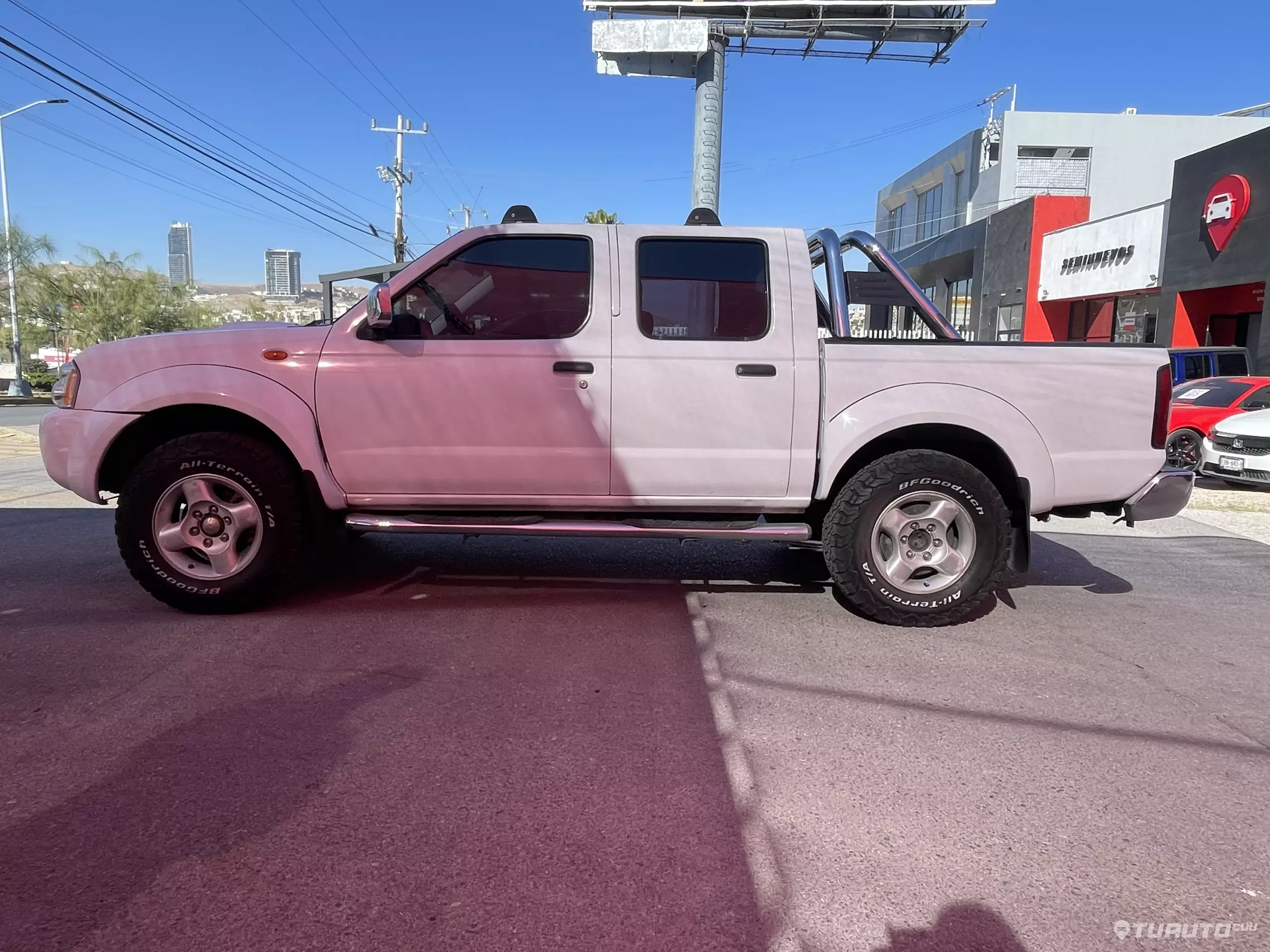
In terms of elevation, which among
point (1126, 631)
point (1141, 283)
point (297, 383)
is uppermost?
point (1141, 283)

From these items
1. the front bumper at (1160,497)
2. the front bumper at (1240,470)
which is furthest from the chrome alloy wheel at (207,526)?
the front bumper at (1240,470)

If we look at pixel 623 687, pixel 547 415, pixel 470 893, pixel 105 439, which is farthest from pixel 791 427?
pixel 105 439

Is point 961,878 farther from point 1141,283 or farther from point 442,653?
point 1141,283

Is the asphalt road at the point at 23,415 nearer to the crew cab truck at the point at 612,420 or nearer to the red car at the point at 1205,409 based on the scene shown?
the crew cab truck at the point at 612,420

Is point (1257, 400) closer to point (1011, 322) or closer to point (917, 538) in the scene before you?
point (917, 538)

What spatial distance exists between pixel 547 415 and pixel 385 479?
963 mm

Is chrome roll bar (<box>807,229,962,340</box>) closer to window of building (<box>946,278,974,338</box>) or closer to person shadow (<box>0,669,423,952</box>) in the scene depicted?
person shadow (<box>0,669,423,952</box>)

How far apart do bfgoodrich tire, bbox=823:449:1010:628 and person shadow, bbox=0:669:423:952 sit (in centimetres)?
252

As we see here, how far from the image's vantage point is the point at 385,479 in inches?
183

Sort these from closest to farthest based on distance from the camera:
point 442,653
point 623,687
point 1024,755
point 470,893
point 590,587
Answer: point 470,893 → point 1024,755 → point 623,687 → point 442,653 → point 590,587

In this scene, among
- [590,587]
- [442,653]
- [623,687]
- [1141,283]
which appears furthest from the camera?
[1141,283]

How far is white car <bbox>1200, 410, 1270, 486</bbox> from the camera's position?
10359 mm

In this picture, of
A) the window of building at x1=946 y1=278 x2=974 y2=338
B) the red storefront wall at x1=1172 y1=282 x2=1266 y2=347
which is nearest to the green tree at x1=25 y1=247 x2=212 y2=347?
the window of building at x1=946 y1=278 x2=974 y2=338

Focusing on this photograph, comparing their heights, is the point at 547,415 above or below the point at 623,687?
above
